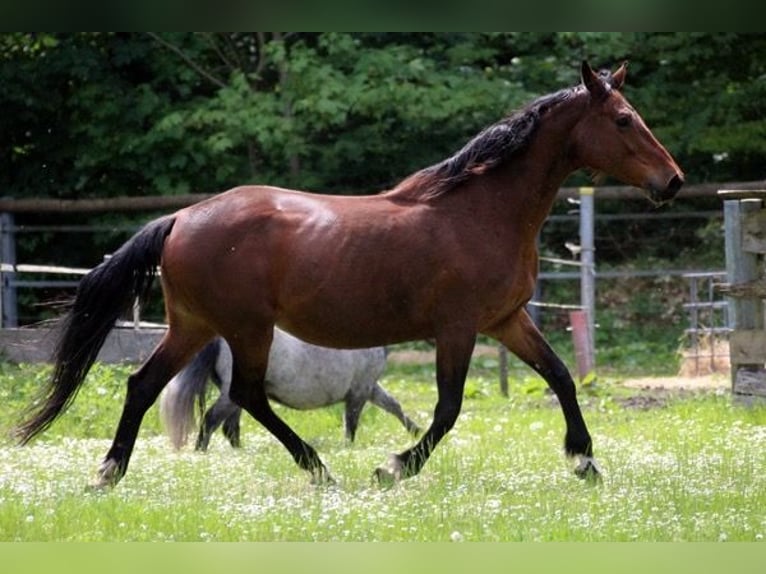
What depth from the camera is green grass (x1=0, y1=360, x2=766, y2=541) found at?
165 inches

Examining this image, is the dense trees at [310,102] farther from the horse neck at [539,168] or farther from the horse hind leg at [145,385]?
the horse hind leg at [145,385]

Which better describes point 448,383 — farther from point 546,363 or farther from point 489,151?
point 489,151

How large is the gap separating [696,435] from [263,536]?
389cm

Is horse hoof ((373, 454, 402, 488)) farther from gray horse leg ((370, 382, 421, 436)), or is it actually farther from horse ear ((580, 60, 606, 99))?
gray horse leg ((370, 382, 421, 436))

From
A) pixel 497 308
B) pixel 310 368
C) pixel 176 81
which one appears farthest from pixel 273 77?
pixel 497 308

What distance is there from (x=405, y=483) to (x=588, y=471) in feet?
2.76

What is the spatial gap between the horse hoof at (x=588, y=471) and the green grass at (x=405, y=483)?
5 cm

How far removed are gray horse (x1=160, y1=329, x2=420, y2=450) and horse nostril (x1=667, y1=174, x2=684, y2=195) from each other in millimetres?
2704

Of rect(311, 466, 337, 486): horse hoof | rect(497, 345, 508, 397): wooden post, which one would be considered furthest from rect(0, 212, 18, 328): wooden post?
rect(311, 466, 337, 486): horse hoof

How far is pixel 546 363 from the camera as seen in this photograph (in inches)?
236

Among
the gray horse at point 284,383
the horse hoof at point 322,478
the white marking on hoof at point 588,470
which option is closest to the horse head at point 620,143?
the white marking on hoof at point 588,470

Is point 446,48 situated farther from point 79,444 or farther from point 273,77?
point 79,444

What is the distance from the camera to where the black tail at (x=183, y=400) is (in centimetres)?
716

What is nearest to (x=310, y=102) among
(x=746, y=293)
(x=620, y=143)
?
(x=746, y=293)
